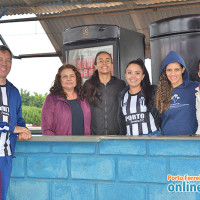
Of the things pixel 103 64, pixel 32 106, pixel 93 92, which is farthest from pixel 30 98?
pixel 93 92

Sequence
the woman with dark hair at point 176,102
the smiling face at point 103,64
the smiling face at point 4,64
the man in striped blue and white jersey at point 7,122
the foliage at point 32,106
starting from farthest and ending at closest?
the foliage at point 32,106
the smiling face at point 103,64
the woman with dark hair at point 176,102
the smiling face at point 4,64
the man in striped blue and white jersey at point 7,122

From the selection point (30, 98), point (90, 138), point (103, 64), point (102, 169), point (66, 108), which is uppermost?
point (30, 98)

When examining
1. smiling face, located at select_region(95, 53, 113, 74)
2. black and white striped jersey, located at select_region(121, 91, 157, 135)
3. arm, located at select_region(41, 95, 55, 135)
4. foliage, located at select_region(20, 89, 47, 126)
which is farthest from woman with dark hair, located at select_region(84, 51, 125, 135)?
foliage, located at select_region(20, 89, 47, 126)

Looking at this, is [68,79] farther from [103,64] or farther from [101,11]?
[101,11]

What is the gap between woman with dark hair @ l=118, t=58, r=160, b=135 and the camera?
7.59 feet

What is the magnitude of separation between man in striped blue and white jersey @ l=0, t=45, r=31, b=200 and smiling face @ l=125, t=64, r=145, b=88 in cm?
84

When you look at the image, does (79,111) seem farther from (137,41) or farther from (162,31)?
(137,41)

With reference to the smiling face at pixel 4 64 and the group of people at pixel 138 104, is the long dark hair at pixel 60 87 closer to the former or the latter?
the group of people at pixel 138 104

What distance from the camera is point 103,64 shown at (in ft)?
9.09

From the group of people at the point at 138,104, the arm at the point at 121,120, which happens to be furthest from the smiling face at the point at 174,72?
the arm at the point at 121,120

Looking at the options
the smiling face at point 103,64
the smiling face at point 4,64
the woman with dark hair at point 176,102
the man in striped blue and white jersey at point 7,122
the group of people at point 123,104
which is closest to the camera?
the man in striped blue and white jersey at point 7,122

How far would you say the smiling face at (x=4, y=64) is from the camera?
6.54 feet

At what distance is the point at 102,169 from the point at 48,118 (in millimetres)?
662

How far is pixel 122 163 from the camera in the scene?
1.82 metres
